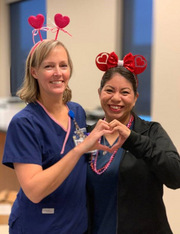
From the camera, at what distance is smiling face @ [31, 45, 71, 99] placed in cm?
135

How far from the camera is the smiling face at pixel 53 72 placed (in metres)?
1.35

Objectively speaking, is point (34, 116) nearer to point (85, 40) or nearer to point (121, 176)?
point (121, 176)

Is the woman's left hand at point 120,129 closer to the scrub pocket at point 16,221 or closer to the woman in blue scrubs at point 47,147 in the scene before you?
the woman in blue scrubs at point 47,147

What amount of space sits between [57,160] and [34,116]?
0.21 meters

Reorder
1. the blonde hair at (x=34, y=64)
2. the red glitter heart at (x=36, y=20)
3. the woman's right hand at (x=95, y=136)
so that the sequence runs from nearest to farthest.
A: the woman's right hand at (x=95, y=136), the blonde hair at (x=34, y=64), the red glitter heart at (x=36, y=20)

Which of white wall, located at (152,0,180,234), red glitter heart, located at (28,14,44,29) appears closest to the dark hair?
red glitter heart, located at (28,14,44,29)

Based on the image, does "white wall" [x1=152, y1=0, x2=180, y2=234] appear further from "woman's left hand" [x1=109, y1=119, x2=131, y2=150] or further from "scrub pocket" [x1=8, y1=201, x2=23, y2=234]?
"scrub pocket" [x1=8, y1=201, x2=23, y2=234]

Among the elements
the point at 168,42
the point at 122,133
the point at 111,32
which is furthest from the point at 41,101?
the point at 111,32

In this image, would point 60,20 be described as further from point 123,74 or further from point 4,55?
point 4,55

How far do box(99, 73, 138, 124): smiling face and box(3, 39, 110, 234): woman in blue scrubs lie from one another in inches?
6.8

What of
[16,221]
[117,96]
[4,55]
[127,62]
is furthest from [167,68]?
[4,55]

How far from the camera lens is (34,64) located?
138 centimetres

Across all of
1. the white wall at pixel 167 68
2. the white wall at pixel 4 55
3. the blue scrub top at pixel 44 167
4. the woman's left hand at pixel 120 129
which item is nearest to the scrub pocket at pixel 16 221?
the blue scrub top at pixel 44 167

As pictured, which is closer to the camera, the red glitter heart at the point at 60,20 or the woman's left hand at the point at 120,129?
the woman's left hand at the point at 120,129
